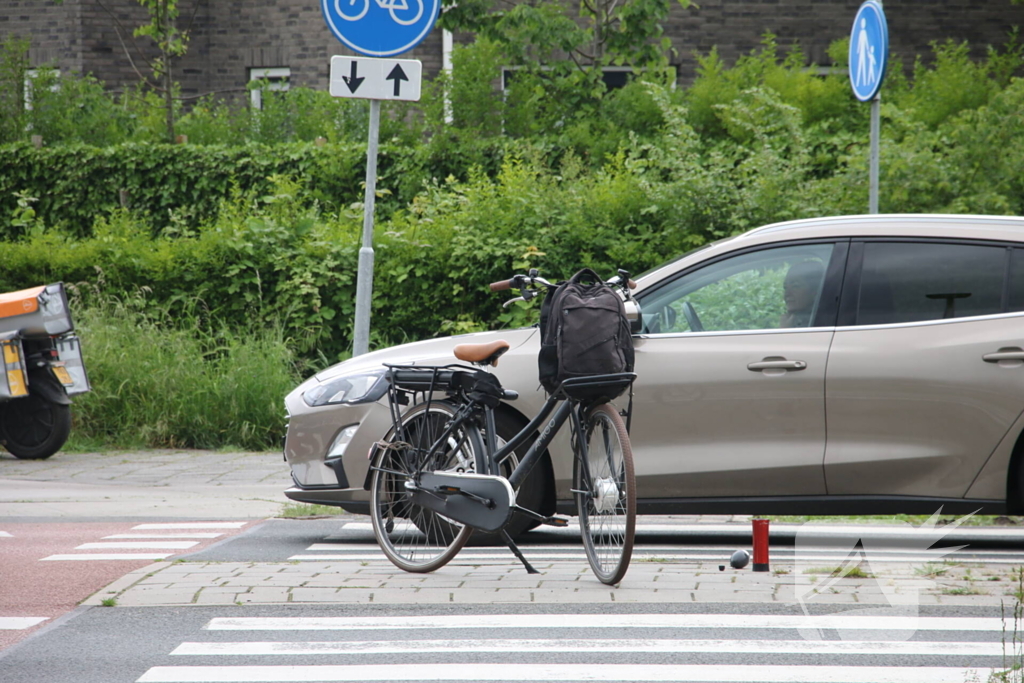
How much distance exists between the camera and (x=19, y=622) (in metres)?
5.54

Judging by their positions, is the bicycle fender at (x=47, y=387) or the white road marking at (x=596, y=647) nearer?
the white road marking at (x=596, y=647)

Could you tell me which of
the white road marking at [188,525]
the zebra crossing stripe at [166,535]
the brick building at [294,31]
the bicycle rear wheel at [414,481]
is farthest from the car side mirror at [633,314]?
the brick building at [294,31]

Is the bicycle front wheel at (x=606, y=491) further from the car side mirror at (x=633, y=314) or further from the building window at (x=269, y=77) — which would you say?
the building window at (x=269, y=77)

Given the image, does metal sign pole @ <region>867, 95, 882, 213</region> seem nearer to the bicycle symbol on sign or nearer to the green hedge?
the bicycle symbol on sign

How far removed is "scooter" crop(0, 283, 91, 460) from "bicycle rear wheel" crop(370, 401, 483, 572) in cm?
560

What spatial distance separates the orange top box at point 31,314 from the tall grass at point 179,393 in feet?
3.03

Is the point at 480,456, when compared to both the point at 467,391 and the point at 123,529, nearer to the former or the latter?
the point at 467,391

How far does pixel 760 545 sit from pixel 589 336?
1.37 metres

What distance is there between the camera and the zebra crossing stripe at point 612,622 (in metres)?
5.34

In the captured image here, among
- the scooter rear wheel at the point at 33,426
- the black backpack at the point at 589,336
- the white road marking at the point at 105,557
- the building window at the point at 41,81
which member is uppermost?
the building window at the point at 41,81

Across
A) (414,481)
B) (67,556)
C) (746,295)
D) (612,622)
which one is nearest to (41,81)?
(67,556)

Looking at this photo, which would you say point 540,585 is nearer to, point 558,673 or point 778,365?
point 558,673

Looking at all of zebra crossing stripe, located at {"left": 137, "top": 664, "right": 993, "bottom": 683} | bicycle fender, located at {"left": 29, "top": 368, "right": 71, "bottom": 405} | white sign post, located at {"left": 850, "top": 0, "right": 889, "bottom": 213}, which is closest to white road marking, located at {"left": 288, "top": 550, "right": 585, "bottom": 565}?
zebra crossing stripe, located at {"left": 137, "top": 664, "right": 993, "bottom": 683}

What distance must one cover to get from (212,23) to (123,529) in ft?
48.5
